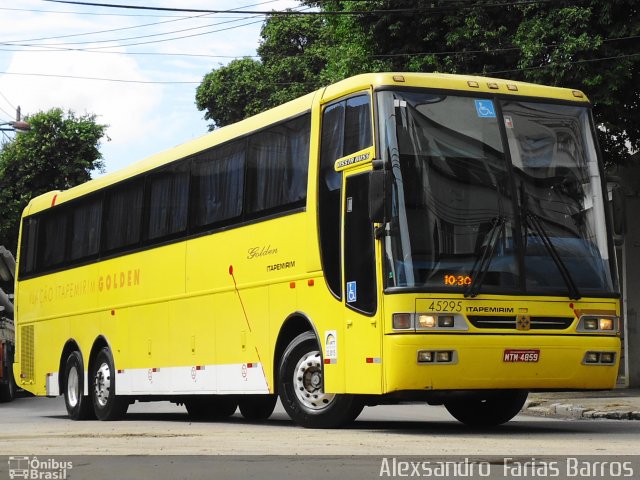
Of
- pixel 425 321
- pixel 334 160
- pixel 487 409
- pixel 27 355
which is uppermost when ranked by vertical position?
pixel 334 160

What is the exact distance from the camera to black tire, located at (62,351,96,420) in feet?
67.7

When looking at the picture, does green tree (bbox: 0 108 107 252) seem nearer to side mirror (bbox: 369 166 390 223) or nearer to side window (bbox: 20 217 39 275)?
side window (bbox: 20 217 39 275)

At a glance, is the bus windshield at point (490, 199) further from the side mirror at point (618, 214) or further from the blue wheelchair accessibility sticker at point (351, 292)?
the blue wheelchair accessibility sticker at point (351, 292)

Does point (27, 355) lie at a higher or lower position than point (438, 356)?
higher

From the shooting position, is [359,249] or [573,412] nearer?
[359,249]

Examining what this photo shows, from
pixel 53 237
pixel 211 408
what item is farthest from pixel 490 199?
pixel 53 237

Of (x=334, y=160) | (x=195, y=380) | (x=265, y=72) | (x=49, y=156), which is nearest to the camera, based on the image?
(x=334, y=160)

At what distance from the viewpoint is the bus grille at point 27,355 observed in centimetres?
2314

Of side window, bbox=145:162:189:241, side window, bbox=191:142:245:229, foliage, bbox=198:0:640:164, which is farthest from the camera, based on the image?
foliage, bbox=198:0:640:164

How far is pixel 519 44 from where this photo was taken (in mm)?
23547

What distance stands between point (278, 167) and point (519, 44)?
32.6 feet

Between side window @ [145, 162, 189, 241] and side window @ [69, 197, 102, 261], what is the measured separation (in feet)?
6.95

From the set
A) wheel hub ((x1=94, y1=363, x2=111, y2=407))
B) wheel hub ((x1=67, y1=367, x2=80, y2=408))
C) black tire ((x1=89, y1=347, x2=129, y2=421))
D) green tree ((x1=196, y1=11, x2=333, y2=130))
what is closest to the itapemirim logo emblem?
black tire ((x1=89, y1=347, x2=129, y2=421))

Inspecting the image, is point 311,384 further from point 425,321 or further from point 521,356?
point 521,356
